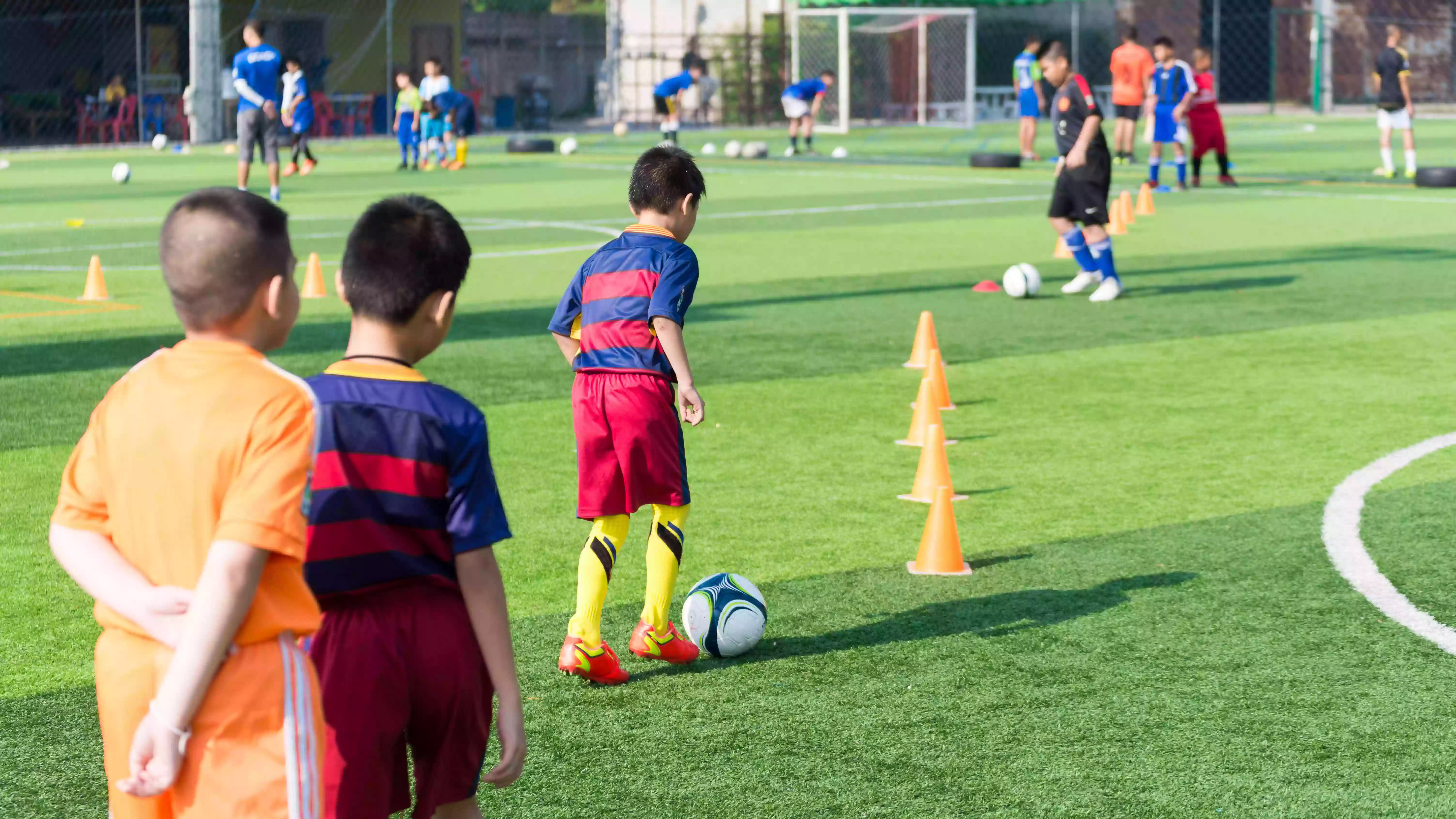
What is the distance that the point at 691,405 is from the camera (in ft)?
16.3

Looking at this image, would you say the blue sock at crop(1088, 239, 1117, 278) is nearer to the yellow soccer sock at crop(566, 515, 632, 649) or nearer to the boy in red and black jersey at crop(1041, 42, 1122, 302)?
the boy in red and black jersey at crop(1041, 42, 1122, 302)

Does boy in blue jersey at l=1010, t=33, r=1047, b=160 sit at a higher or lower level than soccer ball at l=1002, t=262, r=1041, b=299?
higher

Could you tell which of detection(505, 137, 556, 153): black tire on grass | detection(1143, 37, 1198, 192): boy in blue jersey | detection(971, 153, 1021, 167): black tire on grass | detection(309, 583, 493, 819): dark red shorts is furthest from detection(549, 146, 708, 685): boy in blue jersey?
detection(505, 137, 556, 153): black tire on grass

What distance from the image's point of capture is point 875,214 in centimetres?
2264

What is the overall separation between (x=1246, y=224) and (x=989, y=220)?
10.0ft

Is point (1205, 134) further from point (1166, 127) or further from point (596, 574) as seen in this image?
point (596, 574)

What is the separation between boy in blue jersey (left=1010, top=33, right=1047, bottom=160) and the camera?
111 ft

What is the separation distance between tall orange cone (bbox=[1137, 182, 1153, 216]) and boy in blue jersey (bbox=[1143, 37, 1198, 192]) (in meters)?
2.62

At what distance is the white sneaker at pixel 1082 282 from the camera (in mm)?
14664

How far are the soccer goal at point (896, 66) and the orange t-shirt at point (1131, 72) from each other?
1965 cm

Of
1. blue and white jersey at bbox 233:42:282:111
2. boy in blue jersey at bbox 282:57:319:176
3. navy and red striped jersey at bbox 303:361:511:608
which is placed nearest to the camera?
navy and red striped jersey at bbox 303:361:511:608

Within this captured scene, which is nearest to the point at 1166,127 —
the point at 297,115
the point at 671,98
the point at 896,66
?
the point at 671,98

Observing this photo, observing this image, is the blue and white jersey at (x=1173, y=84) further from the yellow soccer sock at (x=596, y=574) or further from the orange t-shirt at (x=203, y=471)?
the orange t-shirt at (x=203, y=471)

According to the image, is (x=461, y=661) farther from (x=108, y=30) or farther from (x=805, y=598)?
(x=108, y=30)
